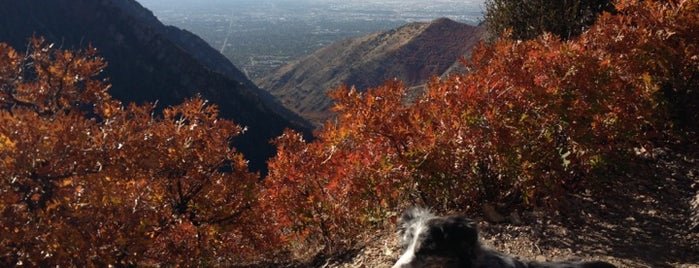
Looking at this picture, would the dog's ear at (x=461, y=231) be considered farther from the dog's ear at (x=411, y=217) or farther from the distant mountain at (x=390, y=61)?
the distant mountain at (x=390, y=61)

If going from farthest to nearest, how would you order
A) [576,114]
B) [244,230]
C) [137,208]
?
[244,230] < [137,208] < [576,114]

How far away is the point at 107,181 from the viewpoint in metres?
7.50

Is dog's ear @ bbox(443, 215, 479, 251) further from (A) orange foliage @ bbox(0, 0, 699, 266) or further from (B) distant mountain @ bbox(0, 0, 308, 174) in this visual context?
(B) distant mountain @ bbox(0, 0, 308, 174)

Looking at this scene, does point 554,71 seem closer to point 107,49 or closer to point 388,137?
point 388,137

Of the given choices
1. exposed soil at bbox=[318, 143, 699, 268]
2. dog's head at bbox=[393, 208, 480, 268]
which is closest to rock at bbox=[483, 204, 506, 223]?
exposed soil at bbox=[318, 143, 699, 268]

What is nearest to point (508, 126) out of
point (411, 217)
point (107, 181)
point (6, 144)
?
point (411, 217)

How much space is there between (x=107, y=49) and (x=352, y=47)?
112m

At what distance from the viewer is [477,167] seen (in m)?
7.79

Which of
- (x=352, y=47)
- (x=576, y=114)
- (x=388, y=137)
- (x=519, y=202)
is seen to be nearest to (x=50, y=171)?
(x=388, y=137)

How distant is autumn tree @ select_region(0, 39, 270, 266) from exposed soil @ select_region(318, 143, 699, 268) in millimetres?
3050

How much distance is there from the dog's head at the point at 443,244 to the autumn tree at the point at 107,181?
194 inches

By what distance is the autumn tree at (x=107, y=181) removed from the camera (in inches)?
259

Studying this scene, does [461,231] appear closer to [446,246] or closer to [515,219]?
[446,246]

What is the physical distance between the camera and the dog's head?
380 cm
